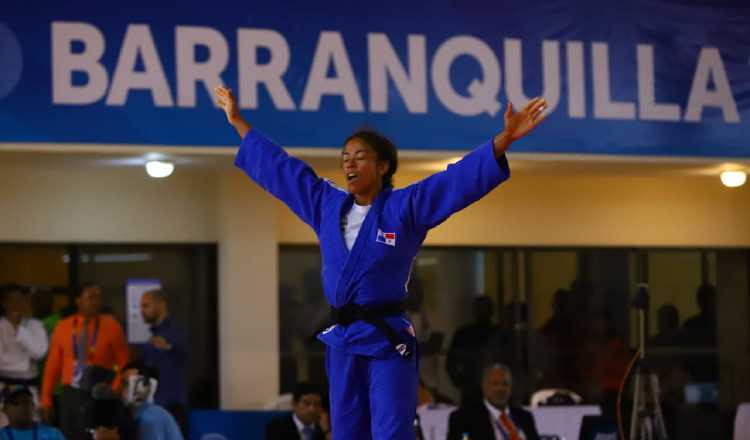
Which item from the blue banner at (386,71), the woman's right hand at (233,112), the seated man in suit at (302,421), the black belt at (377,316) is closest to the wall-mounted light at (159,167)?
the blue banner at (386,71)

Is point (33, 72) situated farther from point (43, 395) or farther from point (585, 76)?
point (585, 76)

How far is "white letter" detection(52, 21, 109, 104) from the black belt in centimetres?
331

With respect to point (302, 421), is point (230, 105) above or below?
above

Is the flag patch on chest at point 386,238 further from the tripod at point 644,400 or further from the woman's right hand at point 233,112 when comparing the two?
the tripod at point 644,400

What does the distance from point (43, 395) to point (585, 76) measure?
4222mm

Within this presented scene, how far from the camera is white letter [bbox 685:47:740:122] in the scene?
8.41 m

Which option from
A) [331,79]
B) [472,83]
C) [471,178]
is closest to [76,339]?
[331,79]

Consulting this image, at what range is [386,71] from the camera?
7.93 m

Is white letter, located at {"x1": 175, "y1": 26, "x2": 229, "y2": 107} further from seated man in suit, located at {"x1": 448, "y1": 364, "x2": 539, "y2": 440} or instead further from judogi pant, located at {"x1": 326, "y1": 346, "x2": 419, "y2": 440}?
judogi pant, located at {"x1": 326, "y1": 346, "x2": 419, "y2": 440}

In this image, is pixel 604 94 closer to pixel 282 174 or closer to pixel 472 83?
pixel 472 83

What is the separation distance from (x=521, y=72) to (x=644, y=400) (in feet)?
9.97

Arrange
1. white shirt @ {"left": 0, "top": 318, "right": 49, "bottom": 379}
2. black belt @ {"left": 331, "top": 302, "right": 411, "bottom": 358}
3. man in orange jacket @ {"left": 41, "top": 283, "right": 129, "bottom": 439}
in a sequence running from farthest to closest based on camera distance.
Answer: white shirt @ {"left": 0, "top": 318, "right": 49, "bottom": 379} → man in orange jacket @ {"left": 41, "top": 283, "right": 129, "bottom": 439} → black belt @ {"left": 331, "top": 302, "right": 411, "bottom": 358}

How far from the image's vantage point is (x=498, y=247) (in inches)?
417

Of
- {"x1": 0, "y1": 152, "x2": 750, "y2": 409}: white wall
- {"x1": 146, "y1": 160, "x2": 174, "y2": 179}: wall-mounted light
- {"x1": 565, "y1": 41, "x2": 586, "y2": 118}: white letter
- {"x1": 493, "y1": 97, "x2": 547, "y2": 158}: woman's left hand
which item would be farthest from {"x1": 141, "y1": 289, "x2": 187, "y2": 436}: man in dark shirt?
{"x1": 493, "y1": 97, "x2": 547, "y2": 158}: woman's left hand
